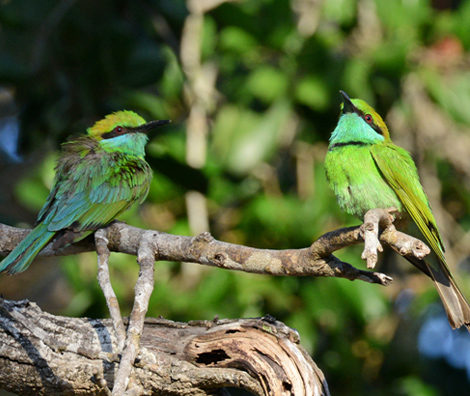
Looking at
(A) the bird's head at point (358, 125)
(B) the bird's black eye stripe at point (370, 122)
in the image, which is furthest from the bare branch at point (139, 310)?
(B) the bird's black eye stripe at point (370, 122)

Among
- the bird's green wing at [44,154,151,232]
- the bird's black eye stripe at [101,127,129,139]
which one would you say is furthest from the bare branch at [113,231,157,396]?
the bird's black eye stripe at [101,127,129,139]

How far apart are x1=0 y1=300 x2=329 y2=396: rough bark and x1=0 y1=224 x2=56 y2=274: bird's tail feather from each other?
0.17 m

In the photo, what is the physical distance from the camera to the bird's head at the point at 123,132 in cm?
352

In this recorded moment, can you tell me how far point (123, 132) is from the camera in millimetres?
3564

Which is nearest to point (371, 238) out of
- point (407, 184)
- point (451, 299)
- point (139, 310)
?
point (139, 310)

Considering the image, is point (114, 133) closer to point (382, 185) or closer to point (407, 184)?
point (382, 185)

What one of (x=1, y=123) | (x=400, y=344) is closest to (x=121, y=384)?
(x=400, y=344)

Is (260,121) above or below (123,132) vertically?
above

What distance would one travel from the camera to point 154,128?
366cm

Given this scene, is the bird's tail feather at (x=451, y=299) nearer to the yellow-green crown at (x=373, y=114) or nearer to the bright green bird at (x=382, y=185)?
the bright green bird at (x=382, y=185)

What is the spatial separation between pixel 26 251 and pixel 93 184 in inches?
23.5

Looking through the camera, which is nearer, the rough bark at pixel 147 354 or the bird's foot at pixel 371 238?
the bird's foot at pixel 371 238

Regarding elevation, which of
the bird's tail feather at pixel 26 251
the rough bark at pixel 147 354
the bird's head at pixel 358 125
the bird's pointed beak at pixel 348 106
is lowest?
the rough bark at pixel 147 354

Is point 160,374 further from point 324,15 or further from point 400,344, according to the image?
point 324,15
